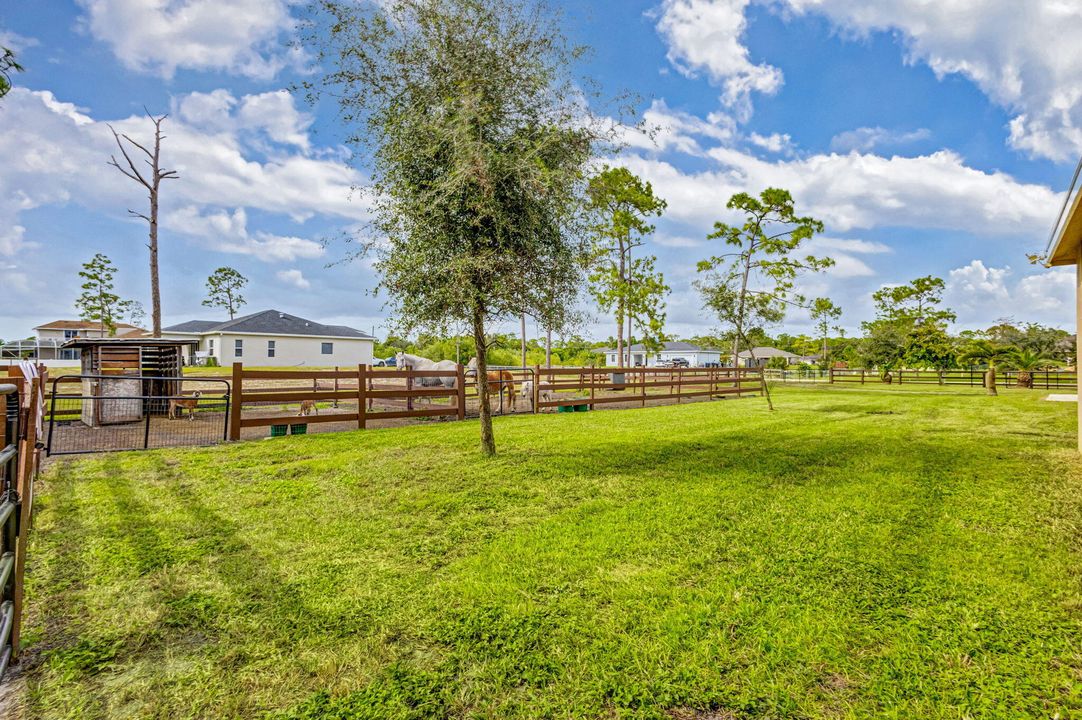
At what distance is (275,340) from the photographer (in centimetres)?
3309

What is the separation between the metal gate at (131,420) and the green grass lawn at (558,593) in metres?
2.26

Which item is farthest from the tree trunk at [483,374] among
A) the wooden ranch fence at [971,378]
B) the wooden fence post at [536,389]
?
the wooden ranch fence at [971,378]

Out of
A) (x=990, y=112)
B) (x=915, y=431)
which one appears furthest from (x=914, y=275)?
(x=915, y=431)

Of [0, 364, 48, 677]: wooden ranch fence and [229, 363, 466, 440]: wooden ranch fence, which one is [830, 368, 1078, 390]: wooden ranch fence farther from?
[0, 364, 48, 677]: wooden ranch fence

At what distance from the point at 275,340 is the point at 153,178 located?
19692 millimetres

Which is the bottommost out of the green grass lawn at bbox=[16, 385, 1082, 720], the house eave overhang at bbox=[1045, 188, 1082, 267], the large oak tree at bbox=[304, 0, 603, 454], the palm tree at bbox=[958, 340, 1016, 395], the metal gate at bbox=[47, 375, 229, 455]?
the green grass lawn at bbox=[16, 385, 1082, 720]

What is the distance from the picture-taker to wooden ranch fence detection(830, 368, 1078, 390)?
24.1 m

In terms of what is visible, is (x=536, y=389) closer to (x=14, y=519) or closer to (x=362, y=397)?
(x=362, y=397)

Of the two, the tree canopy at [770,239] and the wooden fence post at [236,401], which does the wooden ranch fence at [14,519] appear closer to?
the wooden fence post at [236,401]

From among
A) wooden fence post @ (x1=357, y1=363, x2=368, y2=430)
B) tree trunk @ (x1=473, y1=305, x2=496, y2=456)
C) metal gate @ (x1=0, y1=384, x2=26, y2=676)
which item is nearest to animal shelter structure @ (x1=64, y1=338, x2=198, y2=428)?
wooden fence post @ (x1=357, y1=363, x2=368, y2=430)

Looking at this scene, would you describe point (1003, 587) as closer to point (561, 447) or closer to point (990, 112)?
point (561, 447)

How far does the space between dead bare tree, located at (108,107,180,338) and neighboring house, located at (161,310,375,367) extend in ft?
57.8

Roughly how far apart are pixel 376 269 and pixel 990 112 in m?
19.1

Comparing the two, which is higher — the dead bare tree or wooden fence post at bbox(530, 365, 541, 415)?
the dead bare tree
